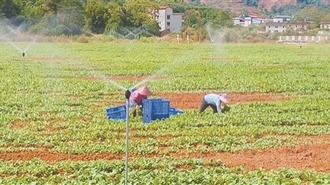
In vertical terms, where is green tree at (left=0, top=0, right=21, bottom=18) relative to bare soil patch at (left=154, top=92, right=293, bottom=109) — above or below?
above

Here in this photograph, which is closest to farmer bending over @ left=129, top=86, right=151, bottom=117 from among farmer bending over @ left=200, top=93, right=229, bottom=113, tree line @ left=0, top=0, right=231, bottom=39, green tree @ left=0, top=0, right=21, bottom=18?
farmer bending over @ left=200, top=93, right=229, bottom=113

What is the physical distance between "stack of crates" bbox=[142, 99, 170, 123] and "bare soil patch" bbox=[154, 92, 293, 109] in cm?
343

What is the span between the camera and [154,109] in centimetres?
1711

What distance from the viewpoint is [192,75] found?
31438 millimetres

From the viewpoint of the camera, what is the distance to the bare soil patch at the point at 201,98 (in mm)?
Result: 21675

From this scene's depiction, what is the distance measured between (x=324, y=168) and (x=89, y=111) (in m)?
8.81

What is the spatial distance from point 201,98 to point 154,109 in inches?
241

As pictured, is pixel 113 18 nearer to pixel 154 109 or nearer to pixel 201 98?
pixel 201 98

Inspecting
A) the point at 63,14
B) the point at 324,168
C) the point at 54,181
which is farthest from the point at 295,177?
the point at 63,14

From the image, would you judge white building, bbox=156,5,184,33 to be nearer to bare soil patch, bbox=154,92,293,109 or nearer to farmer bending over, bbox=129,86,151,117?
bare soil patch, bbox=154,92,293,109

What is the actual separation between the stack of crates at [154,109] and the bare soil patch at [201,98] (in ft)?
11.2

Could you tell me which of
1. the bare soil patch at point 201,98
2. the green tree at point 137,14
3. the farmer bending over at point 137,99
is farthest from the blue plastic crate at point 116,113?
the green tree at point 137,14

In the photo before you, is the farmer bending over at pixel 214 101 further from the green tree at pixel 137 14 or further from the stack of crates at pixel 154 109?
the green tree at pixel 137 14

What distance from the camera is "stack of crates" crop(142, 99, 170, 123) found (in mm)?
16922
